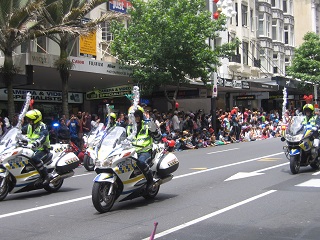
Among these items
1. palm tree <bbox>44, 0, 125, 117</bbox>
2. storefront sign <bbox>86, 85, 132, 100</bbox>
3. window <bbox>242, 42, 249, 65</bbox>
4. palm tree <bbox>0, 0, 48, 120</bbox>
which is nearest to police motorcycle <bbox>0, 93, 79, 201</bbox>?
palm tree <bbox>0, 0, 48, 120</bbox>

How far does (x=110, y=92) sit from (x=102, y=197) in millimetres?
17214

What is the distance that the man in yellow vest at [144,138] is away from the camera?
9109 mm

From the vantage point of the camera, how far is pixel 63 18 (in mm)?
19281

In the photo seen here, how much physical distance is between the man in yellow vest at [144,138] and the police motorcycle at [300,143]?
4.82m

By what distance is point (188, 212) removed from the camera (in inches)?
333

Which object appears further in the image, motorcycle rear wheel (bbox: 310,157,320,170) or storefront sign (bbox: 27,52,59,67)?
storefront sign (bbox: 27,52,59,67)

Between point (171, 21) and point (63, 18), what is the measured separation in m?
6.11

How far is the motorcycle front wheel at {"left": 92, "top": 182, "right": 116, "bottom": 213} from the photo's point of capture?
8.14 meters

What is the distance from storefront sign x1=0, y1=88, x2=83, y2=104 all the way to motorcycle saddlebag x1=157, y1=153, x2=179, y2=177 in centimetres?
1553

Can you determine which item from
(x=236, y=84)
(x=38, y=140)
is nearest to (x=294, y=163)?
(x=38, y=140)

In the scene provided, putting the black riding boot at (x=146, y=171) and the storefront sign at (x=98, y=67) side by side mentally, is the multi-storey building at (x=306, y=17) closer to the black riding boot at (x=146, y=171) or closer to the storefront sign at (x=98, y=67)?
the storefront sign at (x=98, y=67)

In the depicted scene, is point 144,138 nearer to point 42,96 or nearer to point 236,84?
point 42,96

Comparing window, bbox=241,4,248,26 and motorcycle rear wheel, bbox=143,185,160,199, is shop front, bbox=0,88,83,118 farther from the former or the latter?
window, bbox=241,4,248,26

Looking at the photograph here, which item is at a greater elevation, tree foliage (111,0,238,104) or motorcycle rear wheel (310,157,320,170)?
tree foliage (111,0,238,104)
